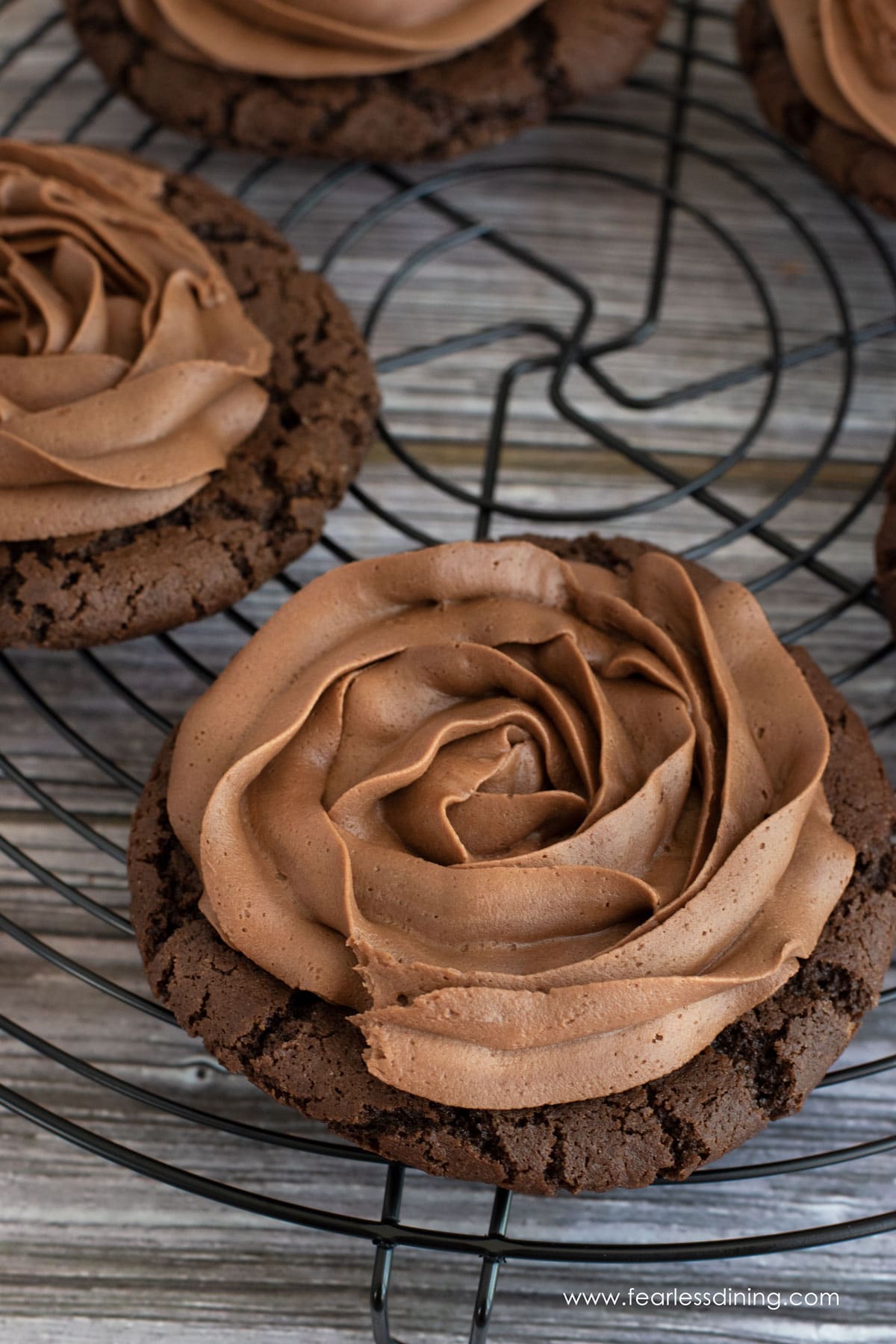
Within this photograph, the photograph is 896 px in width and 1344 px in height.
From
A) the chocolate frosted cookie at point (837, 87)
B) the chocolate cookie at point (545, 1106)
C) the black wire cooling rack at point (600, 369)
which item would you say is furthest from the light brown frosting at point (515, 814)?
the chocolate frosted cookie at point (837, 87)

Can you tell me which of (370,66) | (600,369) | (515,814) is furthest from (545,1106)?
(370,66)

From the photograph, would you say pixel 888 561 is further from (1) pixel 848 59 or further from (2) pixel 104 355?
(2) pixel 104 355

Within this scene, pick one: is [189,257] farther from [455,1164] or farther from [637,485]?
[455,1164]

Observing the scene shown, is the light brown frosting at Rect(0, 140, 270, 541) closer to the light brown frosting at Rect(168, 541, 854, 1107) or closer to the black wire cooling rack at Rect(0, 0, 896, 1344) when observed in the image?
the black wire cooling rack at Rect(0, 0, 896, 1344)

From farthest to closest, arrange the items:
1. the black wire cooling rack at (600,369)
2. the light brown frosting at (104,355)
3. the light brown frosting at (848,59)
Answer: the light brown frosting at (848,59)
the black wire cooling rack at (600,369)
the light brown frosting at (104,355)

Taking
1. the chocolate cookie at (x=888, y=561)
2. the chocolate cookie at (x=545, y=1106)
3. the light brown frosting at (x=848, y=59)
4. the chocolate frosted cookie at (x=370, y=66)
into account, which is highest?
the light brown frosting at (x=848, y=59)

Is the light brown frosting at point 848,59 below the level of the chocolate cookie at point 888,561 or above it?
above

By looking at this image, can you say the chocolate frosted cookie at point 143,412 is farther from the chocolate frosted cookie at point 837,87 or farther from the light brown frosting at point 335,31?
the chocolate frosted cookie at point 837,87
